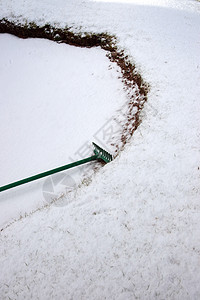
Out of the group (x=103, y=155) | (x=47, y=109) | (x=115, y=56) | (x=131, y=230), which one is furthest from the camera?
(x=115, y=56)

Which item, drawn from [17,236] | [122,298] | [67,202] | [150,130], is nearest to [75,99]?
[150,130]

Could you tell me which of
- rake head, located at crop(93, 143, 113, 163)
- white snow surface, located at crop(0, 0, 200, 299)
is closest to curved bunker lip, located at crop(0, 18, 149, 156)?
rake head, located at crop(93, 143, 113, 163)

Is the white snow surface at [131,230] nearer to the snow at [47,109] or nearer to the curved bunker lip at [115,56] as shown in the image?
the curved bunker lip at [115,56]

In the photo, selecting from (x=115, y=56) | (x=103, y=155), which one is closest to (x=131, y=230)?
(x=103, y=155)

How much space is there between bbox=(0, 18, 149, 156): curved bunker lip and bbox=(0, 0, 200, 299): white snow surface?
0.77m

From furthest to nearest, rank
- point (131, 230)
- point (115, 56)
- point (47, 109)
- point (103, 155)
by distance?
point (115, 56), point (47, 109), point (103, 155), point (131, 230)

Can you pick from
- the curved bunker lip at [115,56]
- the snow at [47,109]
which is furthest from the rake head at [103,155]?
the snow at [47,109]

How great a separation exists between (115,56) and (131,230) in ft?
28.2

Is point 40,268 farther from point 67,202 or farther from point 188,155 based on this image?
point 188,155

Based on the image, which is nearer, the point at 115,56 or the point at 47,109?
the point at 47,109

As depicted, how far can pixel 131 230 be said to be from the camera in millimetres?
4000

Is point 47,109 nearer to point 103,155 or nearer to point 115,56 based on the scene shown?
point 115,56

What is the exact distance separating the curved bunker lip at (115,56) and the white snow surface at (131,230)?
2.52 feet

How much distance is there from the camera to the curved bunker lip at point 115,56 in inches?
280
